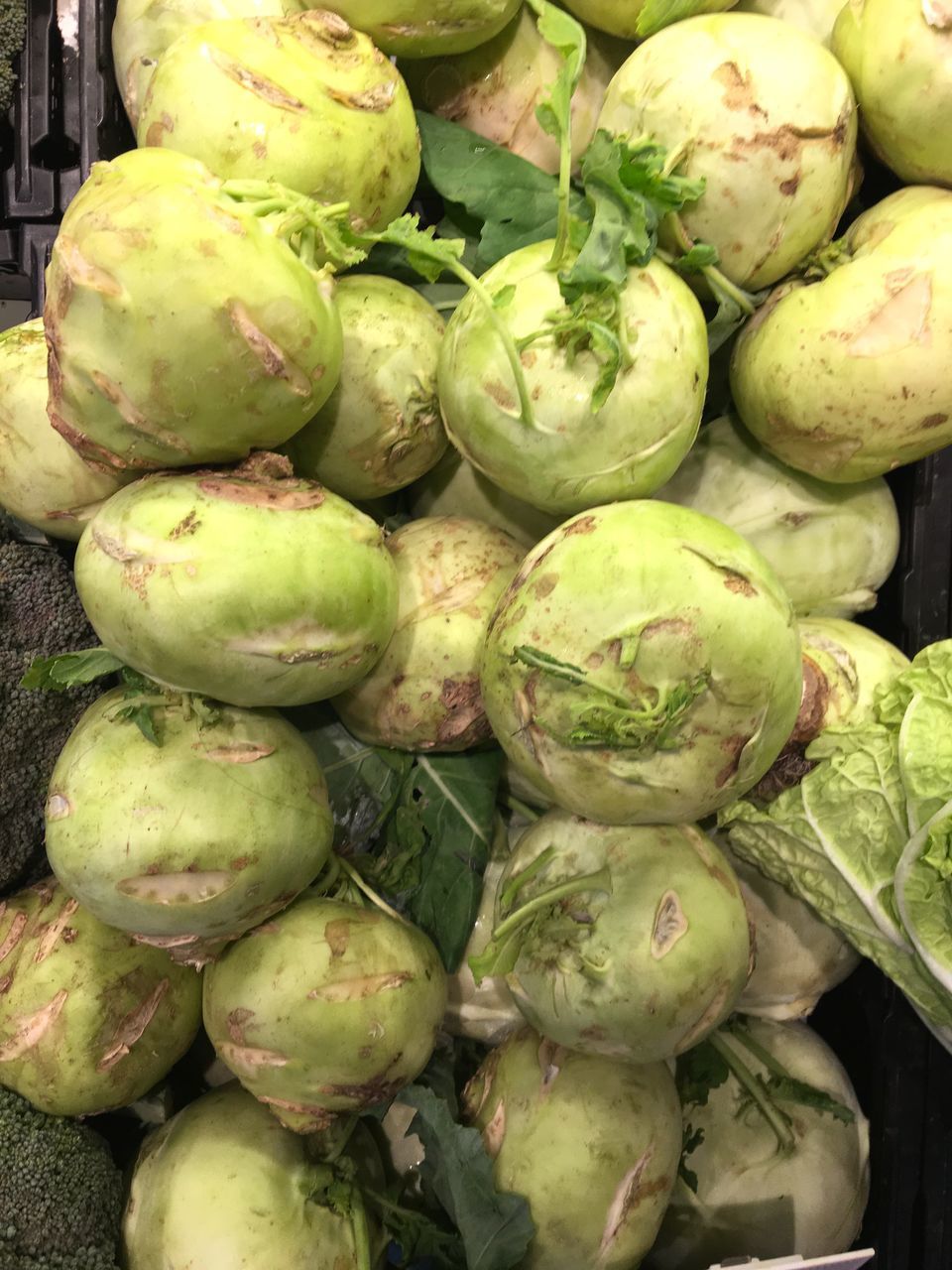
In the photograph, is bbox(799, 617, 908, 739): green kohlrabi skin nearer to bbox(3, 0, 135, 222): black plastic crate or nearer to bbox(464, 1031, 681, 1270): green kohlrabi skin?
bbox(464, 1031, 681, 1270): green kohlrabi skin

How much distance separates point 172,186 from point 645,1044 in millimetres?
1018

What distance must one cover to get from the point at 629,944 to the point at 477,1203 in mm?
401

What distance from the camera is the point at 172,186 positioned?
868 millimetres

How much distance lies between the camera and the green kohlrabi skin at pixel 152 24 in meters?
1.24

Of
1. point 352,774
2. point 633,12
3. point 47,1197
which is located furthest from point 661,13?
point 47,1197

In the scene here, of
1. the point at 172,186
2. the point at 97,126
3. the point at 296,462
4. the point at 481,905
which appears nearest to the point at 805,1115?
the point at 481,905

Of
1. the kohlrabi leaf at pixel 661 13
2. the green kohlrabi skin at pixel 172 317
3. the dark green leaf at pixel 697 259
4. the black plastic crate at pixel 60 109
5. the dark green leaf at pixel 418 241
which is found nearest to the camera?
the green kohlrabi skin at pixel 172 317

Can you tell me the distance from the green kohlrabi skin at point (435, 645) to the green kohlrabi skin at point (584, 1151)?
45 centimetres

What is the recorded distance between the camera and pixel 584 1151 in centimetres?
117

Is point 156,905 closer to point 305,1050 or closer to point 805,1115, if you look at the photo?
point 305,1050

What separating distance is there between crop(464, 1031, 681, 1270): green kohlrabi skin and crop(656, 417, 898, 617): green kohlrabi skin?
2.27 feet

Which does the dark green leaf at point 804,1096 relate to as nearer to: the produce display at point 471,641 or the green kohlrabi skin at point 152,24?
the produce display at point 471,641

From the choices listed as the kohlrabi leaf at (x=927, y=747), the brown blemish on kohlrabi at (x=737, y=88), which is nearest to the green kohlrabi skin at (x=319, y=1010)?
the kohlrabi leaf at (x=927, y=747)

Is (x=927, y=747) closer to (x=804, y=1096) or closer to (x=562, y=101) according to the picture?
(x=804, y=1096)
